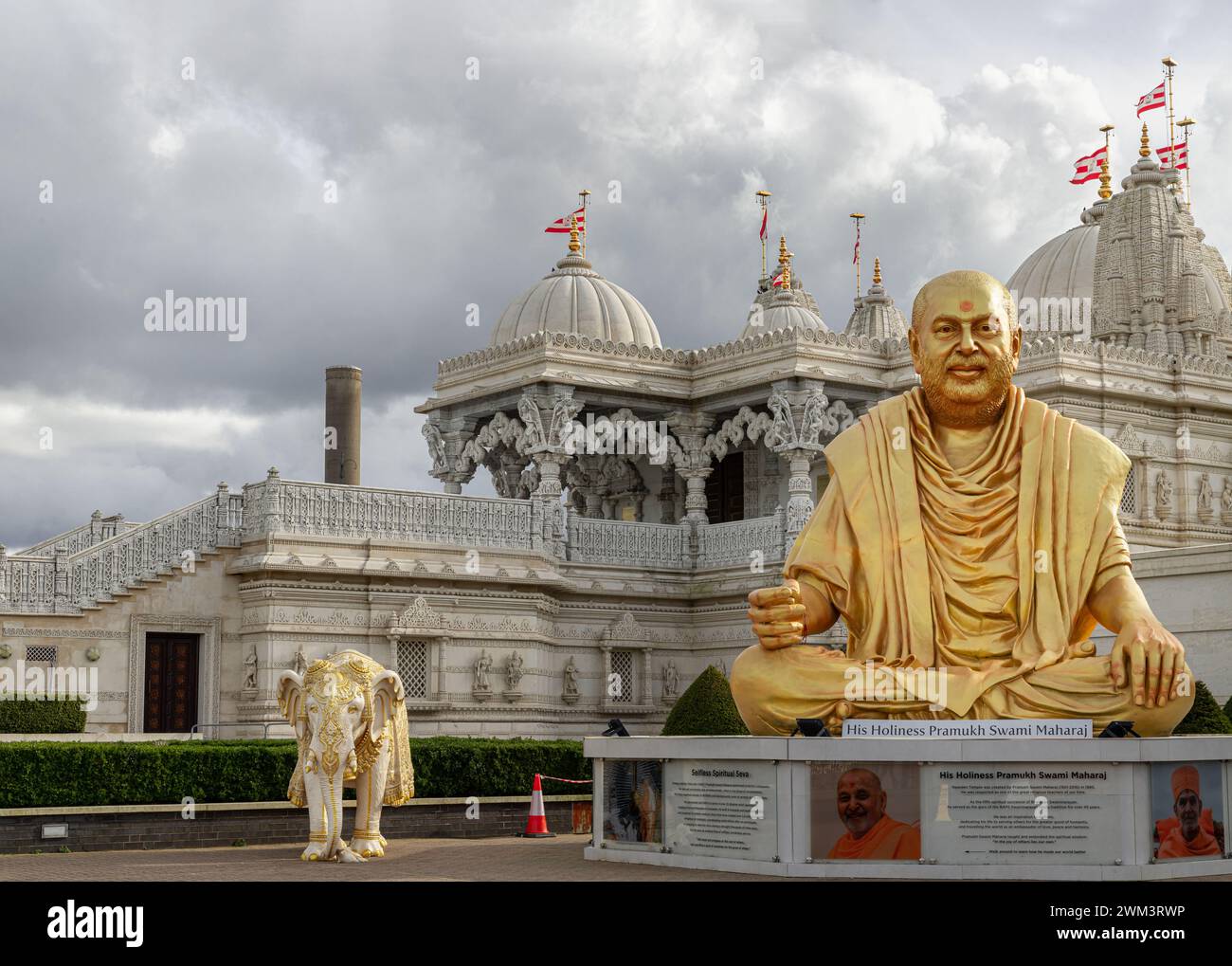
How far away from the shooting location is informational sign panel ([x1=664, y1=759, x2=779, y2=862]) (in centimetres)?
1442

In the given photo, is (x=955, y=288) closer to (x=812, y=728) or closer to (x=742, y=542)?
(x=812, y=728)

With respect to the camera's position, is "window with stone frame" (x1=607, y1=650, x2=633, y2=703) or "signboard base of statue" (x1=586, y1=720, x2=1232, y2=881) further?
"window with stone frame" (x1=607, y1=650, x2=633, y2=703)

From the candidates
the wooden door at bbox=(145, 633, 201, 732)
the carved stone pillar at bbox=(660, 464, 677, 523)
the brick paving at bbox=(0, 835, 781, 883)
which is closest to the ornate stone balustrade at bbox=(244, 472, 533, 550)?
the wooden door at bbox=(145, 633, 201, 732)

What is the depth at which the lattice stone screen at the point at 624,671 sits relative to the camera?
1334 inches

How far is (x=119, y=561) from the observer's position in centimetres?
2844

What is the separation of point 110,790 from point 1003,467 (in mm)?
10064

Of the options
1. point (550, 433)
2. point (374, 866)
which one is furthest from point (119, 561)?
point (374, 866)

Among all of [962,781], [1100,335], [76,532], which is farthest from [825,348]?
[962,781]

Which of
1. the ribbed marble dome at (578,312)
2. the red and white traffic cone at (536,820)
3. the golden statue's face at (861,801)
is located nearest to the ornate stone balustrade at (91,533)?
the ribbed marble dome at (578,312)

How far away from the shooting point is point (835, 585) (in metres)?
16.0

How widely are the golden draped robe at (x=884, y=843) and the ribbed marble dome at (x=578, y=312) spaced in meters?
22.8

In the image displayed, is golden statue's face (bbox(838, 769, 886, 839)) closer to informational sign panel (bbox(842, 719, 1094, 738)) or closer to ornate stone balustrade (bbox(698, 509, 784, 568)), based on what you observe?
informational sign panel (bbox(842, 719, 1094, 738))

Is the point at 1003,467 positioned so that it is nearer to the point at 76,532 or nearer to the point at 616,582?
the point at 616,582

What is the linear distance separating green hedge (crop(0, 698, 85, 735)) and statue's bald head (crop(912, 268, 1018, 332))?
14487mm
